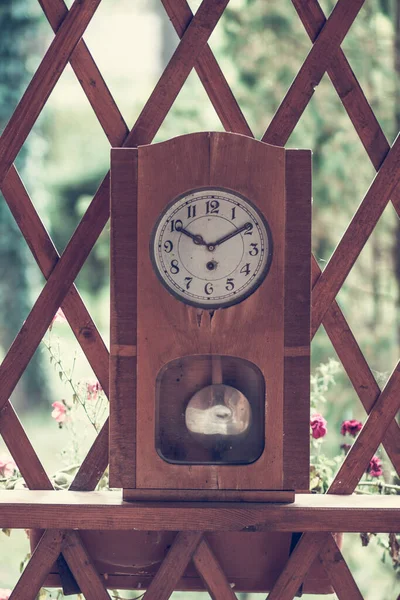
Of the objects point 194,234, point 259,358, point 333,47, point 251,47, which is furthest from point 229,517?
point 251,47

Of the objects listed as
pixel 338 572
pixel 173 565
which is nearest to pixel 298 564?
pixel 338 572

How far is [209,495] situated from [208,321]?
25 cm

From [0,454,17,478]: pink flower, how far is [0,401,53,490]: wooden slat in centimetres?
11

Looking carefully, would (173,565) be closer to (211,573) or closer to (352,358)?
(211,573)

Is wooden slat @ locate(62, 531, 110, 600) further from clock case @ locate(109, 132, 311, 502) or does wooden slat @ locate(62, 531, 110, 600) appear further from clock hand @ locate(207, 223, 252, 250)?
clock hand @ locate(207, 223, 252, 250)

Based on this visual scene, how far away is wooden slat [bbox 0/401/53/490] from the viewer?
120 centimetres

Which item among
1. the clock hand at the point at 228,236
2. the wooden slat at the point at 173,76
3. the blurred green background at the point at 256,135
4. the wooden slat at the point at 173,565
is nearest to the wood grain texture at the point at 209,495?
the wooden slat at the point at 173,565

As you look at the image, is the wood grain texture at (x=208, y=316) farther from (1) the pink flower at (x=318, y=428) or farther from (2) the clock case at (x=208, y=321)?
(1) the pink flower at (x=318, y=428)

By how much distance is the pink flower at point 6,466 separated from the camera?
1312mm

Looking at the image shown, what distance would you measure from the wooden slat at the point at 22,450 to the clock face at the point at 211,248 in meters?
0.36

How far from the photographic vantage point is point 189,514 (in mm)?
1100

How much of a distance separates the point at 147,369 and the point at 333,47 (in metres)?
0.59

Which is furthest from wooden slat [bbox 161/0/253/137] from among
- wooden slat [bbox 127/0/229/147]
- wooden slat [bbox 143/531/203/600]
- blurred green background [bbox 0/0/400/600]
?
blurred green background [bbox 0/0/400/600]

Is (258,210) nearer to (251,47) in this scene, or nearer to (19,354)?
(19,354)
